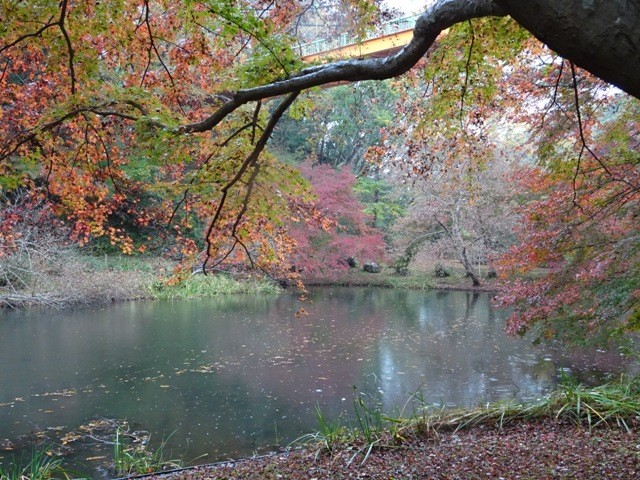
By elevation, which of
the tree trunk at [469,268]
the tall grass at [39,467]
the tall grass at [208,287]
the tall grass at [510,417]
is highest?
the tree trunk at [469,268]

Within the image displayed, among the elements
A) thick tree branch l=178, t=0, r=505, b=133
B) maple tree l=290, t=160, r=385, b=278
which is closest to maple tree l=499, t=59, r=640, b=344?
thick tree branch l=178, t=0, r=505, b=133

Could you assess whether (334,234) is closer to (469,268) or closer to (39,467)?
(469,268)

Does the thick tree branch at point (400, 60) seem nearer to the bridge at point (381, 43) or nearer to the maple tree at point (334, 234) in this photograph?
the bridge at point (381, 43)

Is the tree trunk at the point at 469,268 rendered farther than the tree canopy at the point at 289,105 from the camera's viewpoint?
Yes

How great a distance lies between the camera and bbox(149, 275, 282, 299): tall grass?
15.1m

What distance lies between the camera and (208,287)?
16344 mm

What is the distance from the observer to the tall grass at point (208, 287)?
49.6ft

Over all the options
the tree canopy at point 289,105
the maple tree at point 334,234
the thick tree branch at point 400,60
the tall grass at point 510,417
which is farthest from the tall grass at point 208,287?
the thick tree branch at point 400,60

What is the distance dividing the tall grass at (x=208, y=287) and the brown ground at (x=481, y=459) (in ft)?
37.9

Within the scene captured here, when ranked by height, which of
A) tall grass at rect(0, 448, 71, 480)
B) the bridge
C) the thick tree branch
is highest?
the bridge

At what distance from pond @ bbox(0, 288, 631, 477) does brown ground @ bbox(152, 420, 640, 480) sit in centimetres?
118

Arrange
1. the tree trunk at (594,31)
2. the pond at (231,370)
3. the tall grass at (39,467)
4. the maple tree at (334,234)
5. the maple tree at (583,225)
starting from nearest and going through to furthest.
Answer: the tree trunk at (594,31) → the tall grass at (39,467) → the maple tree at (583,225) → the pond at (231,370) → the maple tree at (334,234)

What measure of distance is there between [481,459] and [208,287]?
45.8 ft

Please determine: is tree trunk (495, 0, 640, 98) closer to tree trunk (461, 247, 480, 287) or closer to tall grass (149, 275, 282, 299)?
tall grass (149, 275, 282, 299)
